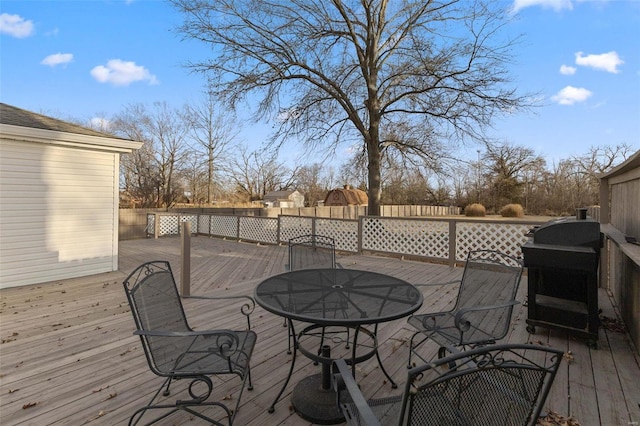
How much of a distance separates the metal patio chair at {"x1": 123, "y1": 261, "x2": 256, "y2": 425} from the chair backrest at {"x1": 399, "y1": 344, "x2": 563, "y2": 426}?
1017 mm

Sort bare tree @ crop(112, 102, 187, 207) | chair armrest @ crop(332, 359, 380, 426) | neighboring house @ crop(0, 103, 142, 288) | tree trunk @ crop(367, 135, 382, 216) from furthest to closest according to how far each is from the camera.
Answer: bare tree @ crop(112, 102, 187, 207)
tree trunk @ crop(367, 135, 382, 216)
neighboring house @ crop(0, 103, 142, 288)
chair armrest @ crop(332, 359, 380, 426)

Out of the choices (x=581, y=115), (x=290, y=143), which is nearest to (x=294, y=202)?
(x=290, y=143)

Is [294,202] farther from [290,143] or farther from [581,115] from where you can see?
[581,115]

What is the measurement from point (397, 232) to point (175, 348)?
5939mm

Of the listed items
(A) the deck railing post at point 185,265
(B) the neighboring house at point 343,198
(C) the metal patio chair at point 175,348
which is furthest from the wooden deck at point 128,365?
(B) the neighboring house at point 343,198

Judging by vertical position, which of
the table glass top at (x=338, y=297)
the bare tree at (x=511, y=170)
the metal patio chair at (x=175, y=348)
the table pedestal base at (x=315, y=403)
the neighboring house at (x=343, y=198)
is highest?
the bare tree at (x=511, y=170)

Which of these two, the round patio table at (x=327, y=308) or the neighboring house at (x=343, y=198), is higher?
the neighboring house at (x=343, y=198)

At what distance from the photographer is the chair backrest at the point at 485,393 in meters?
0.91

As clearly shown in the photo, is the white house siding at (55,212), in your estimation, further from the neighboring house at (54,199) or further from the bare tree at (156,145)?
the bare tree at (156,145)

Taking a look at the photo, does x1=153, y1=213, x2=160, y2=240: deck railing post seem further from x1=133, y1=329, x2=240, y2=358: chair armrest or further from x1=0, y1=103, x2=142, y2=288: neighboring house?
x1=133, y1=329, x2=240, y2=358: chair armrest

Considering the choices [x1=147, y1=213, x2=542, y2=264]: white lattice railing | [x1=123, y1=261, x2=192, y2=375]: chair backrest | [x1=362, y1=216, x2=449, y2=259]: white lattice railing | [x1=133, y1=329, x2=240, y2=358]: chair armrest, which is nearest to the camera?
[x1=133, y1=329, x2=240, y2=358]: chair armrest

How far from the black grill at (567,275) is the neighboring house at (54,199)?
653cm

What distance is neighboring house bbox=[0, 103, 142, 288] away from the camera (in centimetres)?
466

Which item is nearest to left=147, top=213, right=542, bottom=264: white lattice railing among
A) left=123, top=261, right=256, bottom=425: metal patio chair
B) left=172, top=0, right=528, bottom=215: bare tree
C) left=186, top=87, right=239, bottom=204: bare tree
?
left=172, top=0, right=528, bottom=215: bare tree
